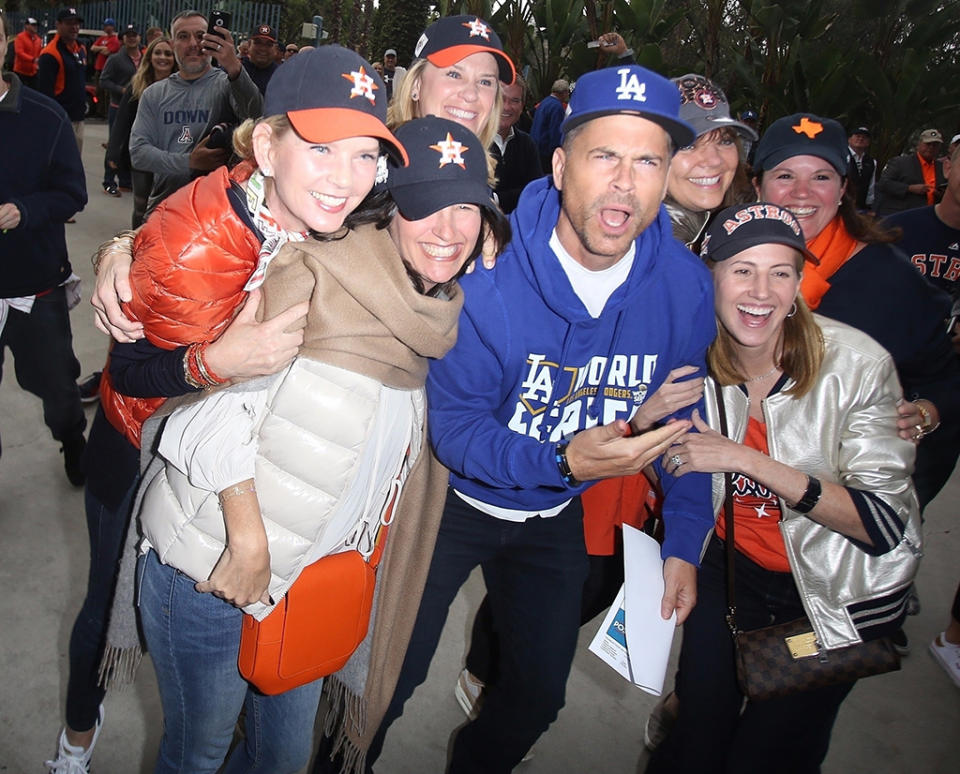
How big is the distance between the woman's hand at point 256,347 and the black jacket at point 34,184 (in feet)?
6.38

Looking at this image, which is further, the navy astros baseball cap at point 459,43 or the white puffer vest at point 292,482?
the navy astros baseball cap at point 459,43

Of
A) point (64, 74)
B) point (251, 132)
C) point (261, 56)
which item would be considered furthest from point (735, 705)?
point (64, 74)

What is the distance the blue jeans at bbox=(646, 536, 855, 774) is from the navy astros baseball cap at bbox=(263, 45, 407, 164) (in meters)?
1.64

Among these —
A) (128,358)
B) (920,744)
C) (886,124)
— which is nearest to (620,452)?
(128,358)

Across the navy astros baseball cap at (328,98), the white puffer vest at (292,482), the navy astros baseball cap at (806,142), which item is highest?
the navy astros baseball cap at (806,142)

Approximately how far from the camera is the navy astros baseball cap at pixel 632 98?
2008 millimetres

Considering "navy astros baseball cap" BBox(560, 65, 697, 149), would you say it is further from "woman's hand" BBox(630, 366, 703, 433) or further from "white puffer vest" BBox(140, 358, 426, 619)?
"white puffer vest" BBox(140, 358, 426, 619)

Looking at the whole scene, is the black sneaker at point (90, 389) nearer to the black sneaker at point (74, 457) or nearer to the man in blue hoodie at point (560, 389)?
the black sneaker at point (74, 457)

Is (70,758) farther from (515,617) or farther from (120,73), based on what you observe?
Result: (120,73)

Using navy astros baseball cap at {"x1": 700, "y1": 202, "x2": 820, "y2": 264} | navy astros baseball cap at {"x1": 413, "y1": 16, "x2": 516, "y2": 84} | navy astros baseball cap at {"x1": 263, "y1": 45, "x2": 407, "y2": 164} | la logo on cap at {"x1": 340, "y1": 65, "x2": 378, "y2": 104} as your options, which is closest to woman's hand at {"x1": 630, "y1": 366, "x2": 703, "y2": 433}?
navy astros baseball cap at {"x1": 700, "y1": 202, "x2": 820, "y2": 264}

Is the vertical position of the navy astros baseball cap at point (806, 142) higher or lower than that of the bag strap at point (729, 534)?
higher

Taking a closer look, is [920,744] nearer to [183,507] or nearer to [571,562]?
[571,562]

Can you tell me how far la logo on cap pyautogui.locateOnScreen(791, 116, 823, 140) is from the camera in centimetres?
276

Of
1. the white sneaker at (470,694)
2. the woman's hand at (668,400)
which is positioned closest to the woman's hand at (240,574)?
the woman's hand at (668,400)
